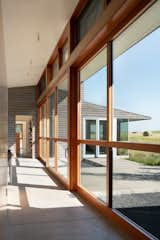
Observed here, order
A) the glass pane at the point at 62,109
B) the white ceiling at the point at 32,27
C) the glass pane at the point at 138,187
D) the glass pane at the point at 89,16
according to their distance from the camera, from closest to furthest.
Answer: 1. the glass pane at the point at 138,187
2. the glass pane at the point at 89,16
3. the white ceiling at the point at 32,27
4. the glass pane at the point at 62,109

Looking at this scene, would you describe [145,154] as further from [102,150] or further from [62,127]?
[62,127]

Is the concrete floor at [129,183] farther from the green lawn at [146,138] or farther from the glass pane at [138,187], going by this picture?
the green lawn at [146,138]

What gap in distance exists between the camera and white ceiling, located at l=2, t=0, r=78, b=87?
504 centimetres

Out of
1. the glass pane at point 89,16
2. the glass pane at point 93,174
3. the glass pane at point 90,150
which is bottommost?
the glass pane at point 93,174

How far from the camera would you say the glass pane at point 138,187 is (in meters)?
2.85

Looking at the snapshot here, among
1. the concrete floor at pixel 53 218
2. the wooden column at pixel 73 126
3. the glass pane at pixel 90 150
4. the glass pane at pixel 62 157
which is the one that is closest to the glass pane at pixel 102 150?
the glass pane at pixel 90 150

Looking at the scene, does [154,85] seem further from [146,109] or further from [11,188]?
[11,188]

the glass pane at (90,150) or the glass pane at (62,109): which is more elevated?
the glass pane at (62,109)

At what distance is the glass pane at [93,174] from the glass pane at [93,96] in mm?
327

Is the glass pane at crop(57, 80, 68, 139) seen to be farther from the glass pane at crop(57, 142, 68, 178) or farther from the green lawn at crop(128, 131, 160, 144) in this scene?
the green lawn at crop(128, 131, 160, 144)

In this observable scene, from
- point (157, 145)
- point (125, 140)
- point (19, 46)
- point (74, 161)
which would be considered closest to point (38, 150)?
point (19, 46)

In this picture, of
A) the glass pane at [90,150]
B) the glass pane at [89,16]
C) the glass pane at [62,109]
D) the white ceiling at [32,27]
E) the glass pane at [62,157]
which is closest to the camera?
the glass pane at [89,16]

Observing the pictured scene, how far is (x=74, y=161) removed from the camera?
5898 mm

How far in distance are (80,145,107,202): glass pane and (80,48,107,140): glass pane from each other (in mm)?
327
